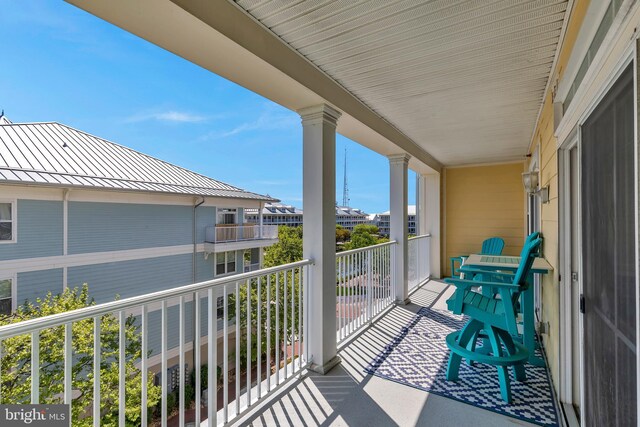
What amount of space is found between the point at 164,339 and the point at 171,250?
8.10 m

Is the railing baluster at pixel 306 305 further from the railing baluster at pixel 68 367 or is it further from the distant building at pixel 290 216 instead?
the distant building at pixel 290 216

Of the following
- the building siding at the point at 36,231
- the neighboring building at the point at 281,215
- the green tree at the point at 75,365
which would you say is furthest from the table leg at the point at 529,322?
the neighboring building at the point at 281,215

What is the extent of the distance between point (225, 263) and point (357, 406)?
9.13 meters

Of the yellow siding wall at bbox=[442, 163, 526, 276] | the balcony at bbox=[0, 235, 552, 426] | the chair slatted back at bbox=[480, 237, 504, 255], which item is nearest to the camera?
the balcony at bbox=[0, 235, 552, 426]

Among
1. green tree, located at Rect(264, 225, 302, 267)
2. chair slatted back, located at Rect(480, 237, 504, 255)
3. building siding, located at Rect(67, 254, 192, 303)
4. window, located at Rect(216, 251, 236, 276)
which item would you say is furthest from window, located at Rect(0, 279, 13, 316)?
green tree, located at Rect(264, 225, 302, 267)

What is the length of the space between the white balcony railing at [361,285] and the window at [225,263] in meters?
7.46

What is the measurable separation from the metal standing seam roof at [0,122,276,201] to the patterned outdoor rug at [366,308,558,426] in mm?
7130

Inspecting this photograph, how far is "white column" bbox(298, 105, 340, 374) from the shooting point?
2.58 metres

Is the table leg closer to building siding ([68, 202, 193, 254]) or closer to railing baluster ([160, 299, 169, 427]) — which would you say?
railing baluster ([160, 299, 169, 427])

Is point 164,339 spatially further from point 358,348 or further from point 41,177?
point 41,177

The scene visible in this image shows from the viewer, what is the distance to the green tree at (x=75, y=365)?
11.3ft

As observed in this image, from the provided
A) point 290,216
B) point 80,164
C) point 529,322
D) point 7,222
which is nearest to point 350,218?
point 290,216

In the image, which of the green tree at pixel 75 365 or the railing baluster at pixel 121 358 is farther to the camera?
the green tree at pixel 75 365

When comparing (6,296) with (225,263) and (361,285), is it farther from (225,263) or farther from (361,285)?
(361,285)
